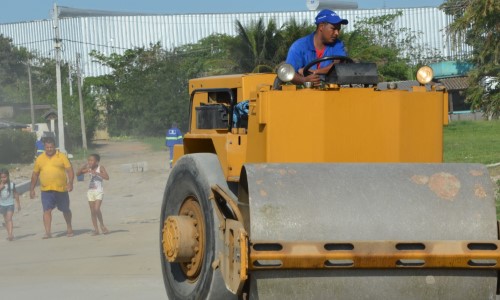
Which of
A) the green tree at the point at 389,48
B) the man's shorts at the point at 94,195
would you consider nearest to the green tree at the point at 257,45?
the green tree at the point at 389,48

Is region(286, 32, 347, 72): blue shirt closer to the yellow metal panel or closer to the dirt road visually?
the yellow metal panel

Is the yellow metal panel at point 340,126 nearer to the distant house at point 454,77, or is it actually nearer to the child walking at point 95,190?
the child walking at point 95,190

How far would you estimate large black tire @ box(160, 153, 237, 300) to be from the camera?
600 cm

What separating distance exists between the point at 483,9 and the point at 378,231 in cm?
1143

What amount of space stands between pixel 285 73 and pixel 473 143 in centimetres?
2644

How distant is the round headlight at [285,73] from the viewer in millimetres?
6273

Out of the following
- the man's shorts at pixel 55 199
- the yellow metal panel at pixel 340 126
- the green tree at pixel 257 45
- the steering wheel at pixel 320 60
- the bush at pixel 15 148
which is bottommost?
the bush at pixel 15 148

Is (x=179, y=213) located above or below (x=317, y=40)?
below

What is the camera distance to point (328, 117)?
241 inches

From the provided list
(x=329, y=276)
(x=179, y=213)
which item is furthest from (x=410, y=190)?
(x=179, y=213)

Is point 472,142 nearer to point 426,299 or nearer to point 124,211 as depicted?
point 124,211

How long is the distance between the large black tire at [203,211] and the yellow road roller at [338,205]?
0.04 ft

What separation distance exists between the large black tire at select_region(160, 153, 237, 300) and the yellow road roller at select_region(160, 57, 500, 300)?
1 cm

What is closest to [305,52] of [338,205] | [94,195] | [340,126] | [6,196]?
[340,126]
